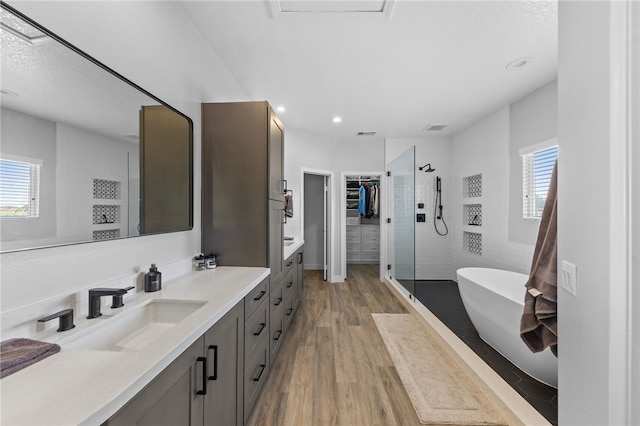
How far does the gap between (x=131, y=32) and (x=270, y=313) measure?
6.42 ft

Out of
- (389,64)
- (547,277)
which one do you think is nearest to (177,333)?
(547,277)

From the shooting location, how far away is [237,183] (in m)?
1.92

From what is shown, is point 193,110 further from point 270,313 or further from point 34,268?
point 270,313

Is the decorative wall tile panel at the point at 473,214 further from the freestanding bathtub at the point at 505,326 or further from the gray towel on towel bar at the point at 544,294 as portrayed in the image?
the gray towel on towel bar at the point at 544,294

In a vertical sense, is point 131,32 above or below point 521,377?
above

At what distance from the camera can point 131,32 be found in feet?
4.23

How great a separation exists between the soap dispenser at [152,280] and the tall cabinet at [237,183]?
588mm

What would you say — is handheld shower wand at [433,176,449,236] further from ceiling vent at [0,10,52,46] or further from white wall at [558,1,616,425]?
ceiling vent at [0,10,52,46]

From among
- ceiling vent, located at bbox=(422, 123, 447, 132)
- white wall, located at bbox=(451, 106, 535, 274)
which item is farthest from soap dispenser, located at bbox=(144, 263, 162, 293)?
ceiling vent, located at bbox=(422, 123, 447, 132)

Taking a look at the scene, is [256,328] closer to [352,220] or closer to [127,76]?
[127,76]

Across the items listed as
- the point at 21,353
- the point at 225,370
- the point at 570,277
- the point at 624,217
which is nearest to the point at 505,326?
the point at 570,277

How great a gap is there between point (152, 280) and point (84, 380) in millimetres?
777

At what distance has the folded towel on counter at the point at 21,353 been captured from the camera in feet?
2.11

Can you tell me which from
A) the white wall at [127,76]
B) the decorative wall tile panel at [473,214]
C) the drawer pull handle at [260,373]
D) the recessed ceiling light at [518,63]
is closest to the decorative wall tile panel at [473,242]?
the decorative wall tile panel at [473,214]
